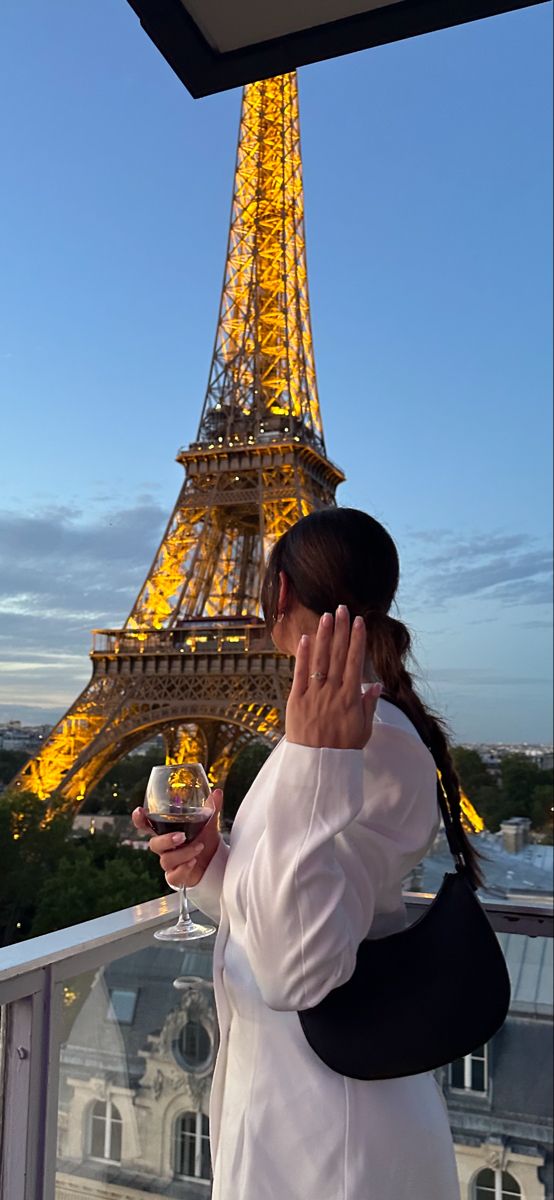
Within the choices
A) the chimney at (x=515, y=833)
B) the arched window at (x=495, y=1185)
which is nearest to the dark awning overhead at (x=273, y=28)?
the arched window at (x=495, y=1185)

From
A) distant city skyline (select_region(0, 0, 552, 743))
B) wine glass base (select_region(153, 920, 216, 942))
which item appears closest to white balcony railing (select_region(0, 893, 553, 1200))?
wine glass base (select_region(153, 920, 216, 942))

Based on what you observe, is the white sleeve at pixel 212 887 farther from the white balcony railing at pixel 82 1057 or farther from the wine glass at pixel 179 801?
the white balcony railing at pixel 82 1057

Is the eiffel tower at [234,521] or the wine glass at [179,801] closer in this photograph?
the wine glass at [179,801]

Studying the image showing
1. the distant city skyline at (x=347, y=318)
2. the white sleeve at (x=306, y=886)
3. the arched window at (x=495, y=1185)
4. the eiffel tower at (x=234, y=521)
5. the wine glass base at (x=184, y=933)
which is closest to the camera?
the white sleeve at (x=306, y=886)

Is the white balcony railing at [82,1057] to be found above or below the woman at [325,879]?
below

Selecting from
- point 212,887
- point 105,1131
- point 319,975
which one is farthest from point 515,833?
point 319,975
